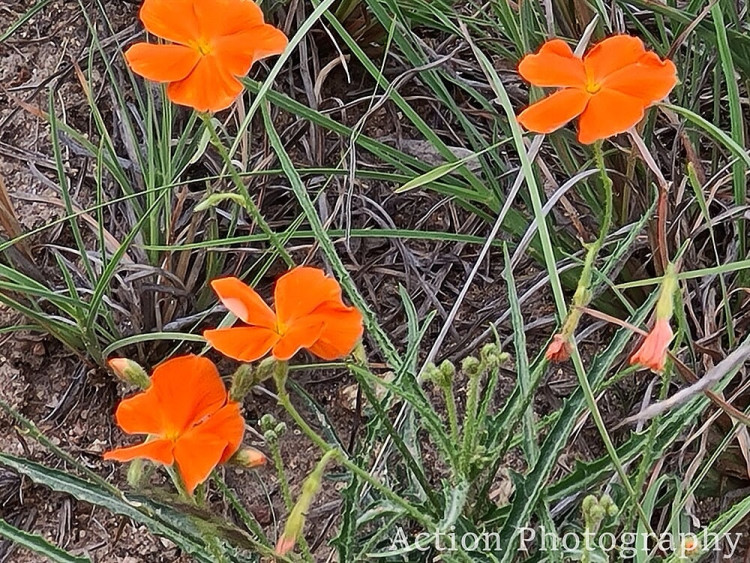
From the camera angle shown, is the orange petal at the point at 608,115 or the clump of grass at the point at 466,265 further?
the clump of grass at the point at 466,265

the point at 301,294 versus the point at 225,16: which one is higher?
the point at 225,16

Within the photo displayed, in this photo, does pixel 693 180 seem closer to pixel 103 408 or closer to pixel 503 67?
pixel 503 67

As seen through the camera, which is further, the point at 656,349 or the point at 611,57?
the point at 611,57

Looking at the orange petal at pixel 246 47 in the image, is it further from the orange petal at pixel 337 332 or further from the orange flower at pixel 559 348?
the orange flower at pixel 559 348

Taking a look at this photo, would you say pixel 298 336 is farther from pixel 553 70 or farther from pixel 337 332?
pixel 553 70

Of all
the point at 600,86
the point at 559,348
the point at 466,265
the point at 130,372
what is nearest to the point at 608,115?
the point at 600,86

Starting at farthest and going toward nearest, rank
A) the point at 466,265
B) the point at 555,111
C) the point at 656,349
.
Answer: the point at 466,265
the point at 555,111
the point at 656,349

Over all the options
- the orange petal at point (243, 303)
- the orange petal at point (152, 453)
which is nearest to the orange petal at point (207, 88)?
the orange petal at point (243, 303)
